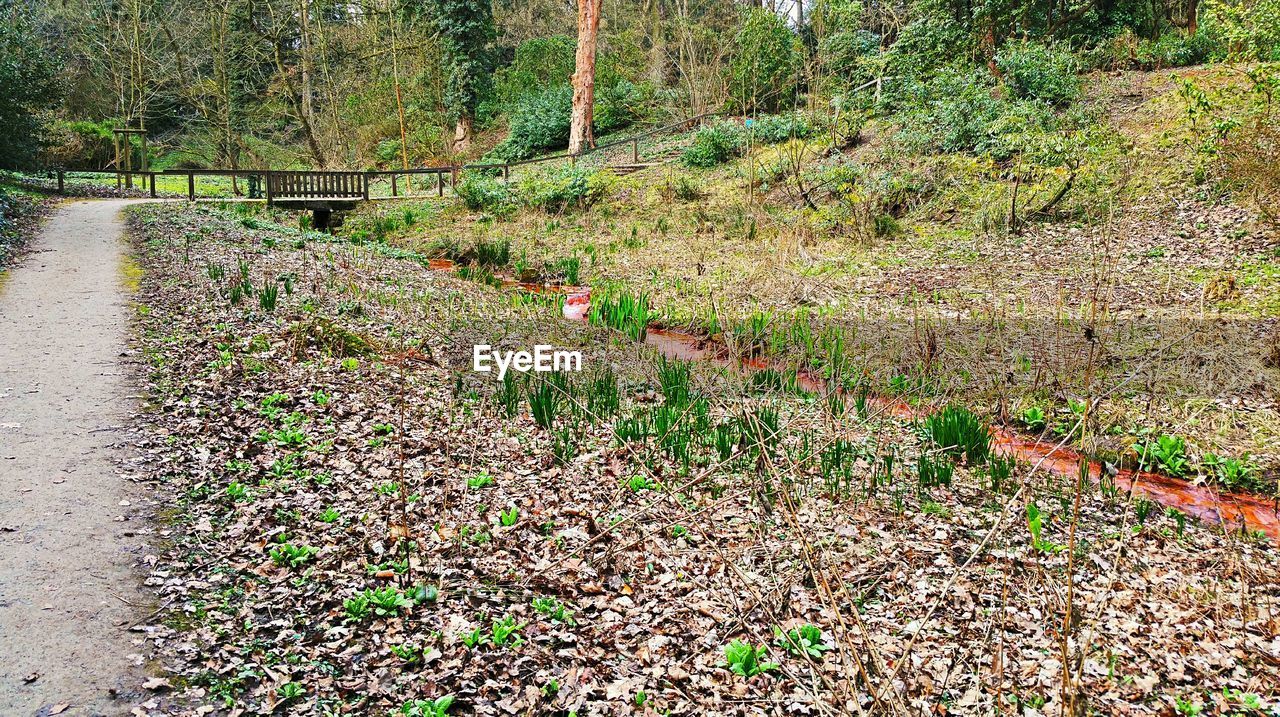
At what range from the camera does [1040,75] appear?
13.8m

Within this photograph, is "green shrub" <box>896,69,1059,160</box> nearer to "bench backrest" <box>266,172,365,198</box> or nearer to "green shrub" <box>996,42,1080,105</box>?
"green shrub" <box>996,42,1080,105</box>

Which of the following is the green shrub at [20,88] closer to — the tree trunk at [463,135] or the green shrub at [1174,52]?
the tree trunk at [463,135]

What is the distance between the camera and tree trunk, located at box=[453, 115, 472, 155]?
27250mm

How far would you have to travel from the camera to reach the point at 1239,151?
919cm

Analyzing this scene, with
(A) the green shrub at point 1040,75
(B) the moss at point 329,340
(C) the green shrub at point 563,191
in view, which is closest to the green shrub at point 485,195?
(C) the green shrub at point 563,191

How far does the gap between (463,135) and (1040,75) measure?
1919cm

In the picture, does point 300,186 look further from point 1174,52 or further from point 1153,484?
point 1174,52

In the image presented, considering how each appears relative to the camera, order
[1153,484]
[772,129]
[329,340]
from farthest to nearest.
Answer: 1. [772,129]
2. [329,340]
3. [1153,484]

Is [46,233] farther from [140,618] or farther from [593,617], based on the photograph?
[593,617]

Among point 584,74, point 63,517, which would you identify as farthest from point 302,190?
point 63,517

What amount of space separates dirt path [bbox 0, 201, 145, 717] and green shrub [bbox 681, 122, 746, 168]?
13766 millimetres

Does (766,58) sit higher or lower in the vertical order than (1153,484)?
higher

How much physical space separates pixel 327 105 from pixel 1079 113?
22388 millimetres

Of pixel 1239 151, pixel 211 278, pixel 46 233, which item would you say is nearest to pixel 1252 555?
pixel 1239 151
